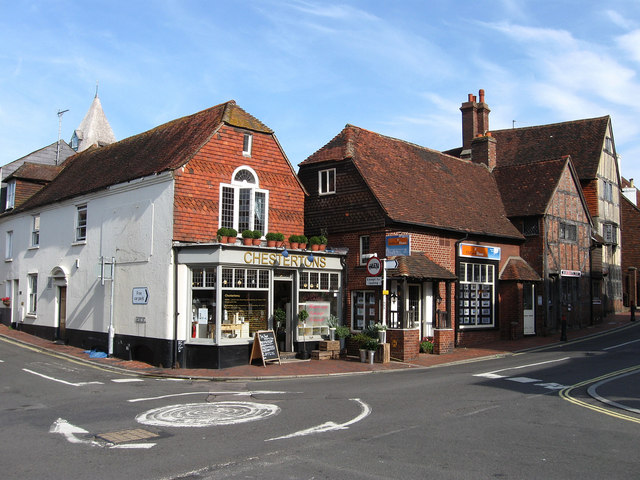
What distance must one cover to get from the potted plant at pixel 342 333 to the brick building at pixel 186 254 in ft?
1.99

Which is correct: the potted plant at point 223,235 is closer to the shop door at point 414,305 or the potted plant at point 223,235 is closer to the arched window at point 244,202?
the arched window at point 244,202

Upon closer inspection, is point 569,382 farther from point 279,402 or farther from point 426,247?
point 426,247

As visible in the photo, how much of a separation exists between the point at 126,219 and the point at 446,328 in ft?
39.6

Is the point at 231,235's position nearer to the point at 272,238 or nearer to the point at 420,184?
the point at 272,238

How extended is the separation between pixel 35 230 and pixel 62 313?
4.74 m

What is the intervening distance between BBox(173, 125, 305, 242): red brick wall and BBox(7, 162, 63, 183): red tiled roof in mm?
14153

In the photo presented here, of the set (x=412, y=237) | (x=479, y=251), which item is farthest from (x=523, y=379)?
(x=479, y=251)

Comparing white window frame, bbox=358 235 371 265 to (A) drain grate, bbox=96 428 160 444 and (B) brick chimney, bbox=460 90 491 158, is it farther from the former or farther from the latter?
(B) brick chimney, bbox=460 90 491 158

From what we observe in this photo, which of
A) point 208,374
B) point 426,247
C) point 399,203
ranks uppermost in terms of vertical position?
point 399,203

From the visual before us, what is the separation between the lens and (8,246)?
2906cm

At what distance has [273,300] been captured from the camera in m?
20.3

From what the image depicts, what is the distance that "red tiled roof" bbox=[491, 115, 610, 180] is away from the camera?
36.4 m

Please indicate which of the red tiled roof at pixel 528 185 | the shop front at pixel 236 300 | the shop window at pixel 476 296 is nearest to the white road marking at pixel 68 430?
the shop front at pixel 236 300

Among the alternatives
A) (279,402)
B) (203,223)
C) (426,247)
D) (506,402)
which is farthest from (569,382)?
(203,223)
